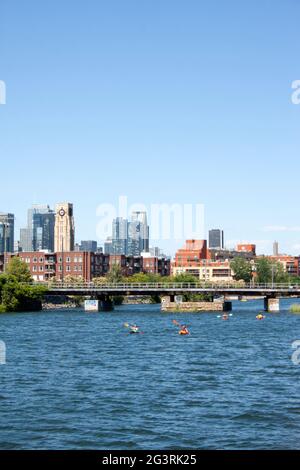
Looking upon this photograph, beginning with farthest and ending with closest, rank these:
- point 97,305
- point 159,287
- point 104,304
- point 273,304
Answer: point 159,287 → point 104,304 → point 97,305 → point 273,304

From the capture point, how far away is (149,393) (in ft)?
134

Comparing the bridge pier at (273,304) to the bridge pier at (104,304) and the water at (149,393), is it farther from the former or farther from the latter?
the water at (149,393)

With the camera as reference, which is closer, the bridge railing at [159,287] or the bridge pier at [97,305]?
the bridge railing at [159,287]

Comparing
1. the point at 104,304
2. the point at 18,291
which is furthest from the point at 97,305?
the point at 18,291

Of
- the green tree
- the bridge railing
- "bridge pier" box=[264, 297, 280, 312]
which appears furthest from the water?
the bridge railing

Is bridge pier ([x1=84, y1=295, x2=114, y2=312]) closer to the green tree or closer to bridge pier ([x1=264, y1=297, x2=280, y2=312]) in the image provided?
the green tree

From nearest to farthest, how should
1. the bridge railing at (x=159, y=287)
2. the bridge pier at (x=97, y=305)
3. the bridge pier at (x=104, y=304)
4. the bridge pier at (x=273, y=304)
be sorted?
1. the bridge pier at (x=273, y=304)
2. the bridge railing at (x=159, y=287)
3. the bridge pier at (x=97, y=305)
4. the bridge pier at (x=104, y=304)

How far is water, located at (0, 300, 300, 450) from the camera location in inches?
1210

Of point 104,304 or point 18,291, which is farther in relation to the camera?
point 104,304

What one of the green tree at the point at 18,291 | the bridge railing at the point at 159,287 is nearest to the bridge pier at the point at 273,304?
the bridge railing at the point at 159,287

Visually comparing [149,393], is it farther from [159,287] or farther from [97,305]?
[159,287]

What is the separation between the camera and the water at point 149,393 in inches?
1210

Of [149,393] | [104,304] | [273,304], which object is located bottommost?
[149,393]
